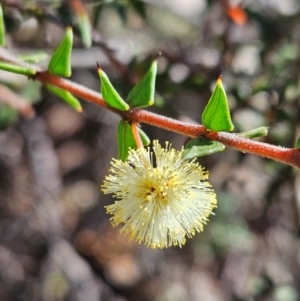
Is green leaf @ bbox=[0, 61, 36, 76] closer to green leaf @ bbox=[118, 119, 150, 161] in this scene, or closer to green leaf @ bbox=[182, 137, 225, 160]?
green leaf @ bbox=[118, 119, 150, 161]

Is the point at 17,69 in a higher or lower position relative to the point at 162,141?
higher

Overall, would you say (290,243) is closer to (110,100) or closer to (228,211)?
(228,211)

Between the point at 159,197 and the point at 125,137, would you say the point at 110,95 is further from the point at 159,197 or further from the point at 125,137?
the point at 159,197

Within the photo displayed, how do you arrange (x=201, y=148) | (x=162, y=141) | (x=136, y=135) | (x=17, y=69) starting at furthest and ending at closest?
1. (x=162, y=141)
2. (x=17, y=69)
3. (x=136, y=135)
4. (x=201, y=148)

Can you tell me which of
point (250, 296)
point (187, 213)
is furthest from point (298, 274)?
point (187, 213)

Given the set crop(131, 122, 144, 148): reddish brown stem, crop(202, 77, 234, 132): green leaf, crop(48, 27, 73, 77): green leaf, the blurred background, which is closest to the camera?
crop(202, 77, 234, 132): green leaf

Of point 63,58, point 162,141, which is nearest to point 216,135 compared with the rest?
point 63,58

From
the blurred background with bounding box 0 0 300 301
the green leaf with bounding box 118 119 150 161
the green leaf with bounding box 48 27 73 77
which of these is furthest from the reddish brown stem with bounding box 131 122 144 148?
the blurred background with bounding box 0 0 300 301
